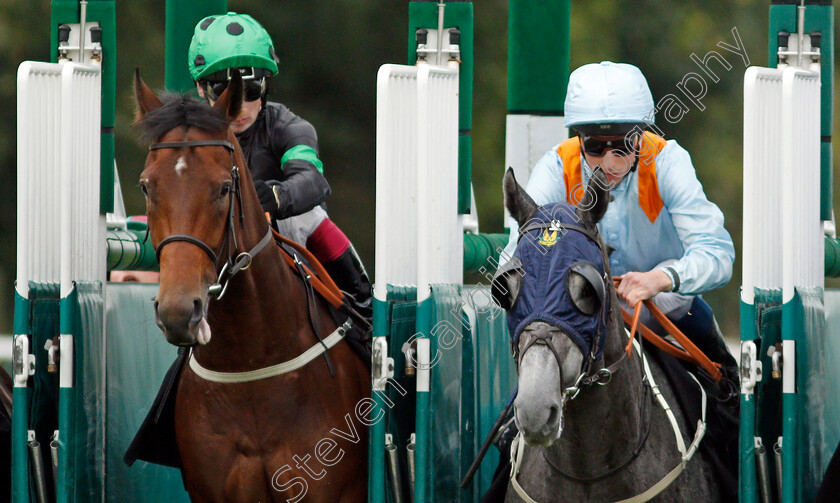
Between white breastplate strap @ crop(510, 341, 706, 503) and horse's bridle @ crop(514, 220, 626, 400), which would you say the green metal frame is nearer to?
white breastplate strap @ crop(510, 341, 706, 503)

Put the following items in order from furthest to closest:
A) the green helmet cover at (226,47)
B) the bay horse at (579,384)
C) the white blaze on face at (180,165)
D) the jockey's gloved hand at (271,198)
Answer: the green helmet cover at (226,47) → the jockey's gloved hand at (271,198) → the white blaze on face at (180,165) → the bay horse at (579,384)

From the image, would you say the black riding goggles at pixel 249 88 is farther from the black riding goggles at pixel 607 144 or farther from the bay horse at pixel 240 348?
the black riding goggles at pixel 607 144

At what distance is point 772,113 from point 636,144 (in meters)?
0.47

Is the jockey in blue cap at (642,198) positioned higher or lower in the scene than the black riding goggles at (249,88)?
lower

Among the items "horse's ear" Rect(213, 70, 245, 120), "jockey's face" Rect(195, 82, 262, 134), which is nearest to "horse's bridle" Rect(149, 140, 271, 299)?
"horse's ear" Rect(213, 70, 245, 120)

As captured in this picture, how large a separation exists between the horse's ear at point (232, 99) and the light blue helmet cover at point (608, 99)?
113cm

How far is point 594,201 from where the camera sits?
12.6ft

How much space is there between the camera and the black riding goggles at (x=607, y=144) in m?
4.44

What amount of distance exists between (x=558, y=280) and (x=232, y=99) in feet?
4.73

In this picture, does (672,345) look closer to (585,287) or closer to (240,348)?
(585,287)

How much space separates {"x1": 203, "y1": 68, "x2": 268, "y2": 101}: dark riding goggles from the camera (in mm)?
5227

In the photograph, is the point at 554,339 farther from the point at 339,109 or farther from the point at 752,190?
the point at 339,109

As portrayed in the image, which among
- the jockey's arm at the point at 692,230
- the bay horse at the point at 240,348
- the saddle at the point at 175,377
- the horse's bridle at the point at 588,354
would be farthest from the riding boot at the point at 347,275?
the horse's bridle at the point at 588,354

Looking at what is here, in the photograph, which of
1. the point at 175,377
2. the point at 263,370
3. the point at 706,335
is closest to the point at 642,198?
the point at 706,335
